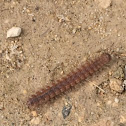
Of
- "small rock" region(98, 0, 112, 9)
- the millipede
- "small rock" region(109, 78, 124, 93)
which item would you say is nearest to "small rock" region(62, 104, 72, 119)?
the millipede

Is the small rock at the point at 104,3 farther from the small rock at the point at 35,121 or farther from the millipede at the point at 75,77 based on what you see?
the small rock at the point at 35,121

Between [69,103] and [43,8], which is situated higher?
[43,8]

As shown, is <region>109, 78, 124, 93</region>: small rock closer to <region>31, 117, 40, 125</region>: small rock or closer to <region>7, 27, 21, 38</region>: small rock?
<region>31, 117, 40, 125</region>: small rock

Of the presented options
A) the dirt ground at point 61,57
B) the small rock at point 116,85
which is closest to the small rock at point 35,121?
the dirt ground at point 61,57

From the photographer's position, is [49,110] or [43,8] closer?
[49,110]

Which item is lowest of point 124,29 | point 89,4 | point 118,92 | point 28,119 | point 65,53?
point 28,119

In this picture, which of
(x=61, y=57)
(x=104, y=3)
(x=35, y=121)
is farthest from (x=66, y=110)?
(x=104, y=3)

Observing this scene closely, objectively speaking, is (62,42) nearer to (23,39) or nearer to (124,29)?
(23,39)

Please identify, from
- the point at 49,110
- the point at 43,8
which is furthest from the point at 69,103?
the point at 43,8
